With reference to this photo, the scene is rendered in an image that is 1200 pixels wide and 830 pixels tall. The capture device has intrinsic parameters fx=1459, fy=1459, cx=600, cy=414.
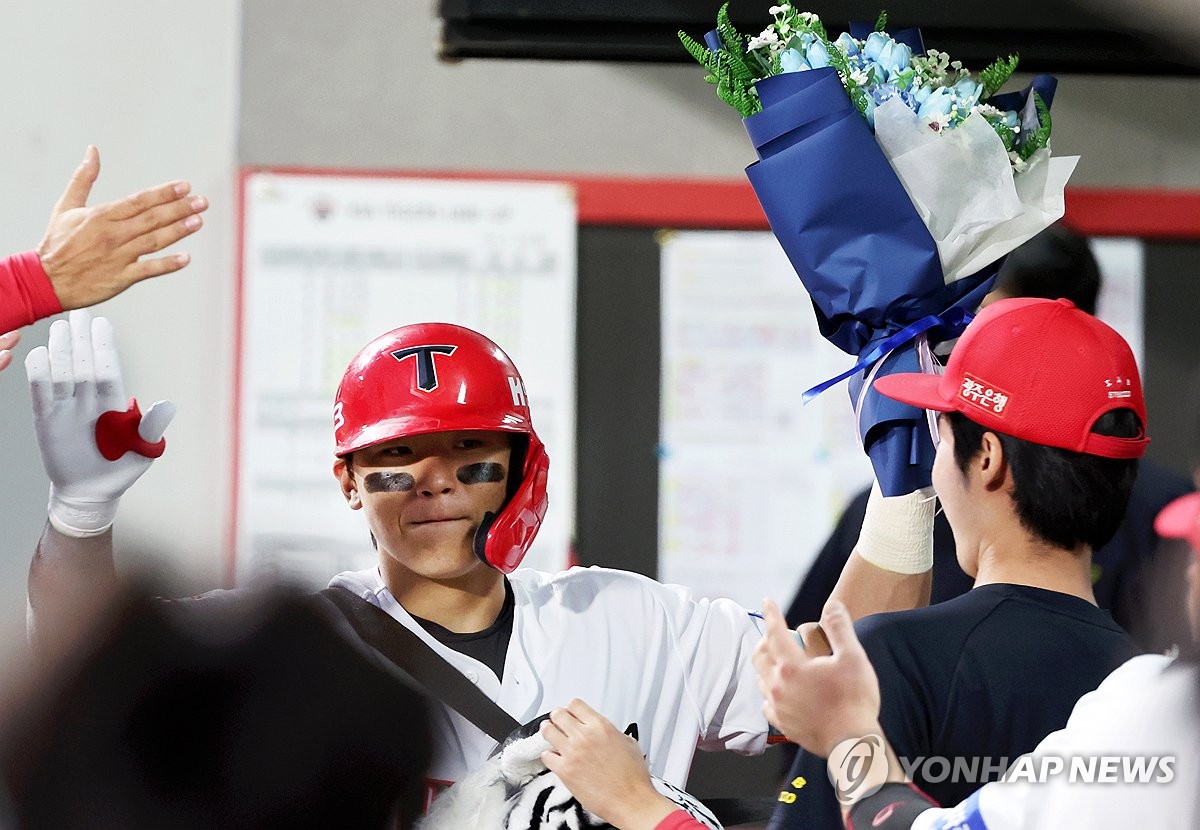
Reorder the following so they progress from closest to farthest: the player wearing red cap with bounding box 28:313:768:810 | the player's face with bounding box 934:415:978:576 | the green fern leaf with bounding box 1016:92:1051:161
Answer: the player's face with bounding box 934:415:978:576 < the player wearing red cap with bounding box 28:313:768:810 < the green fern leaf with bounding box 1016:92:1051:161

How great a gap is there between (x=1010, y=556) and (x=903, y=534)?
257 millimetres

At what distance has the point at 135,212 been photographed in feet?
6.92

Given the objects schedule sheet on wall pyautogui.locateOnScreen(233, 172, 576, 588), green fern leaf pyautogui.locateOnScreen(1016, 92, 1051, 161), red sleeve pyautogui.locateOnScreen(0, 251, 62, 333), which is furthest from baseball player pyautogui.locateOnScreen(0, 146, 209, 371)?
schedule sheet on wall pyautogui.locateOnScreen(233, 172, 576, 588)

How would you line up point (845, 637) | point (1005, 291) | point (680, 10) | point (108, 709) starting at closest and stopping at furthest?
point (845, 637), point (108, 709), point (1005, 291), point (680, 10)

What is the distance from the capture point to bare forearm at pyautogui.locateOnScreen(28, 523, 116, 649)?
188 cm

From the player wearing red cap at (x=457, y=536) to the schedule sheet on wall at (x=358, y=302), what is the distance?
182cm

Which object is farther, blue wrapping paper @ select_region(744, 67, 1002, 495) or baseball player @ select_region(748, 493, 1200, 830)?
blue wrapping paper @ select_region(744, 67, 1002, 495)

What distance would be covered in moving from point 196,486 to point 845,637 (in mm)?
2629

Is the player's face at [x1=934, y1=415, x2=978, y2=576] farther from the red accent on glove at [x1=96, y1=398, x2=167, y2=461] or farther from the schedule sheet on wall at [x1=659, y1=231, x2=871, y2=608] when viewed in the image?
the schedule sheet on wall at [x1=659, y1=231, x2=871, y2=608]

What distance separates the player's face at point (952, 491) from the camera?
1.72 metres

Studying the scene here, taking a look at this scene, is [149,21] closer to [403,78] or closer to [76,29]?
[76,29]

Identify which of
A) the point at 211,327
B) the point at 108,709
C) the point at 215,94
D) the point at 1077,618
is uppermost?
the point at 215,94

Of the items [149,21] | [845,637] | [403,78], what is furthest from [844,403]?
[845,637]

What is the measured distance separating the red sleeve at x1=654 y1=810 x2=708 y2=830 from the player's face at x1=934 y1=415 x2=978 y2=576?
45 cm
